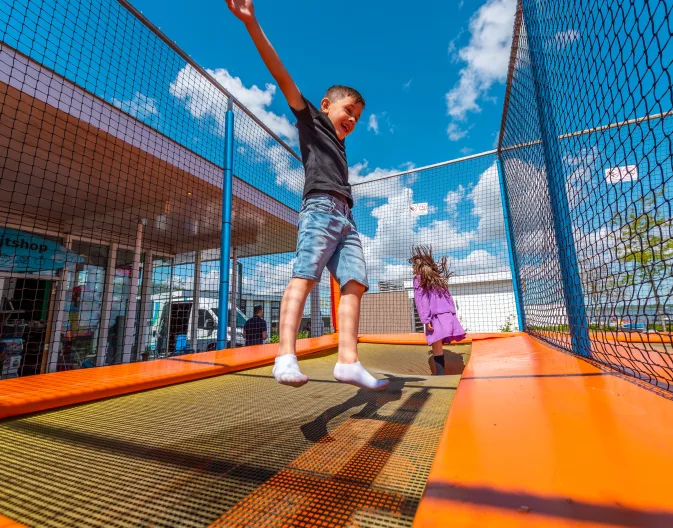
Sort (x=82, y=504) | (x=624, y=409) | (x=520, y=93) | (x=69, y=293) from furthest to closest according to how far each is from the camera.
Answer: (x=69, y=293) → (x=520, y=93) → (x=624, y=409) → (x=82, y=504)

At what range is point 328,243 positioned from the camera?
1475 millimetres

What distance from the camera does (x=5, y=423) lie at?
1118 millimetres

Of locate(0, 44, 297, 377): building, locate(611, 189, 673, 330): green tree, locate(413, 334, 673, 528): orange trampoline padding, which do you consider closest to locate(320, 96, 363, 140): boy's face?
locate(611, 189, 673, 330): green tree

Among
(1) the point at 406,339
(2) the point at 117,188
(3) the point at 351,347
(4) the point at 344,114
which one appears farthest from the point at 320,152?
(2) the point at 117,188

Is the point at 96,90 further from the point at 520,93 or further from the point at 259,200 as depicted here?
the point at 520,93

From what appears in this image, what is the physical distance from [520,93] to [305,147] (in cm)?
252

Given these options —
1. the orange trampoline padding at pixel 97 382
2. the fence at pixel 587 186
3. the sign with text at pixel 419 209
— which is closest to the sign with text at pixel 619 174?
the fence at pixel 587 186

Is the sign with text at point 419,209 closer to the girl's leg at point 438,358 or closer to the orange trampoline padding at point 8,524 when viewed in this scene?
the girl's leg at point 438,358

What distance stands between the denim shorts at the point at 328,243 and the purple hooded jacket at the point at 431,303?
2.16 m

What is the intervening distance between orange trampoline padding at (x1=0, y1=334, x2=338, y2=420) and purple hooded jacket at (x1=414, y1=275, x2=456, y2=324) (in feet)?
6.07

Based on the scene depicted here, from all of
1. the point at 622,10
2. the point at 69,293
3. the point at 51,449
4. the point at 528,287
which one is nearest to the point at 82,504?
the point at 51,449

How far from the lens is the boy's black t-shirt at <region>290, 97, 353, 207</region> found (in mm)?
1568

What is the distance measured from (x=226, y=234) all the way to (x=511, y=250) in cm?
382

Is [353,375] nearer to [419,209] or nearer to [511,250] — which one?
[511,250]
